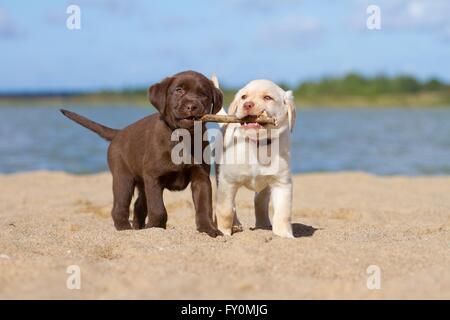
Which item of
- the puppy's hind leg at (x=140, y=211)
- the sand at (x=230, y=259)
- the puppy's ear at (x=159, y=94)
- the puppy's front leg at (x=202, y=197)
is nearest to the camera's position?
the sand at (x=230, y=259)

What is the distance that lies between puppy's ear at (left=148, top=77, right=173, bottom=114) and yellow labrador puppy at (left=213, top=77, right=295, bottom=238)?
1.76 ft

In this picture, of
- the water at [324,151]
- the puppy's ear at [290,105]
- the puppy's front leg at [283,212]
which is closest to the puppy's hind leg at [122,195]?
the puppy's front leg at [283,212]

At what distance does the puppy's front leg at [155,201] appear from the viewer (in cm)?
560

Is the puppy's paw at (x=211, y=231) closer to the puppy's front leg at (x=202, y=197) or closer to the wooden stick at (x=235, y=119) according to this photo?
the puppy's front leg at (x=202, y=197)

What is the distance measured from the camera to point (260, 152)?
5355mm

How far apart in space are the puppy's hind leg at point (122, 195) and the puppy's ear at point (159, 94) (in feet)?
2.94

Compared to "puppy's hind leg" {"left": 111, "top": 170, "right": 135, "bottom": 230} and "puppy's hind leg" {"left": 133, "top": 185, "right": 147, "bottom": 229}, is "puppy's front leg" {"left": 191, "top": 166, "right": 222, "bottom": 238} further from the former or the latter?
"puppy's hind leg" {"left": 133, "top": 185, "right": 147, "bottom": 229}

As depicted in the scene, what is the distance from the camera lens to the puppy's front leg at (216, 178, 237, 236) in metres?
5.51

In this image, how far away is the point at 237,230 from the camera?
5820 mm

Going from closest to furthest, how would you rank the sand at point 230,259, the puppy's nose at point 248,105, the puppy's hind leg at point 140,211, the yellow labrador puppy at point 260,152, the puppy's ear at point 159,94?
the sand at point 230,259, the puppy's nose at point 248,105, the yellow labrador puppy at point 260,152, the puppy's ear at point 159,94, the puppy's hind leg at point 140,211

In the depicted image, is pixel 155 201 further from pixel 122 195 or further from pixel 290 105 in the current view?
pixel 290 105

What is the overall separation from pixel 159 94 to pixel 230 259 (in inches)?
66.2
